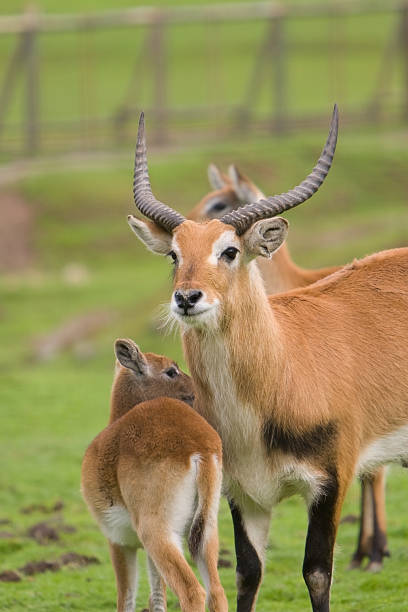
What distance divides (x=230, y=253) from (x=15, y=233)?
63.1 ft

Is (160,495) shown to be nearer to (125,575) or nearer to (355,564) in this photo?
(125,575)

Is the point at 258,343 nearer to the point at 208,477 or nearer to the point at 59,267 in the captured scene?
the point at 208,477

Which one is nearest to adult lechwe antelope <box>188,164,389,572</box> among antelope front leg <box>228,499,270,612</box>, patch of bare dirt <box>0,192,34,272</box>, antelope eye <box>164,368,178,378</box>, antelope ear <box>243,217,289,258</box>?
antelope front leg <box>228,499,270,612</box>

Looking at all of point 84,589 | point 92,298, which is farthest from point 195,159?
point 84,589

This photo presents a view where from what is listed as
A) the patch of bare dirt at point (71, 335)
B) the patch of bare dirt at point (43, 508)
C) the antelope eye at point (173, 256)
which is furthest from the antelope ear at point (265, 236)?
the patch of bare dirt at point (71, 335)

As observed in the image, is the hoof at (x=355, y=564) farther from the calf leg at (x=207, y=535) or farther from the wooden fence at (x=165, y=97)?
the wooden fence at (x=165, y=97)

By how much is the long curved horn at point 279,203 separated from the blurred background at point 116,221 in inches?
101

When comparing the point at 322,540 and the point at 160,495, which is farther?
the point at 322,540

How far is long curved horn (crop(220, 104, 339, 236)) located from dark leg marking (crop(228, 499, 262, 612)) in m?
1.67

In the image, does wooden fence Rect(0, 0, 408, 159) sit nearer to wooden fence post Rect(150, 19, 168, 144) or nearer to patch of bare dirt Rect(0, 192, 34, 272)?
wooden fence post Rect(150, 19, 168, 144)

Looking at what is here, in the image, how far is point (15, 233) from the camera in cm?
2545

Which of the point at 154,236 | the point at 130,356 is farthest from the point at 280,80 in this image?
the point at 154,236

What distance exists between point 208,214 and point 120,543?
4.94 metres

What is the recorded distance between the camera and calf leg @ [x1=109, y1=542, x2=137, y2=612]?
22.3 ft
